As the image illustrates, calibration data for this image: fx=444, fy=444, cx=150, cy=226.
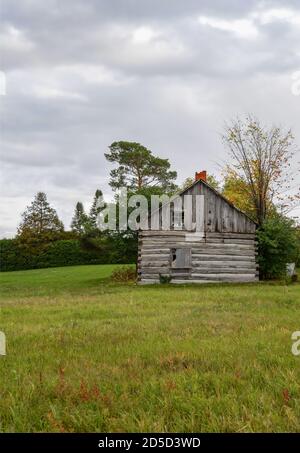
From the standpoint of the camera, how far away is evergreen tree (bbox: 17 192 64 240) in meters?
58.8

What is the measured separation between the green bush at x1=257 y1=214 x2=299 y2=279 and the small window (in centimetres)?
458

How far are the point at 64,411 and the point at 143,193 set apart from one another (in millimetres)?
27900

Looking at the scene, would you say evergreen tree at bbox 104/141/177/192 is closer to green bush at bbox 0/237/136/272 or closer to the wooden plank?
green bush at bbox 0/237/136/272

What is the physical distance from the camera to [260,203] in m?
33.4

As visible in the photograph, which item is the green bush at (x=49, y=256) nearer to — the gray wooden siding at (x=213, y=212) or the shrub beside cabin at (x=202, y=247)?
the shrub beside cabin at (x=202, y=247)

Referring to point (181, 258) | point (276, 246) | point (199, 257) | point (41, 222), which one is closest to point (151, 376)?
point (199, 257)

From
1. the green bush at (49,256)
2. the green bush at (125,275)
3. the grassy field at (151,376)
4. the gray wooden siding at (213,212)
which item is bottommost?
the green bush at (125,275)

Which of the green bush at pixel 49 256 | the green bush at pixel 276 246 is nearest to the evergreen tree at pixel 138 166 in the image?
the green bush at pixel 49 256

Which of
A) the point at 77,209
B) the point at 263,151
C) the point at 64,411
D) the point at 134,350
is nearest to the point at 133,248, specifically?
the point at 263,151

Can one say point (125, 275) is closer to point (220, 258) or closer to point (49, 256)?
point (220, 258)

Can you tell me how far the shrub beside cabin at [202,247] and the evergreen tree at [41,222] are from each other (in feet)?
111

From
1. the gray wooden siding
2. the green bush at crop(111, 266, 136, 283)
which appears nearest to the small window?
the gray wooden siding

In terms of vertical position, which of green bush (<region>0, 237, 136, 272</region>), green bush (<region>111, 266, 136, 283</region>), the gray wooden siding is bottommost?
green bush (<region>111, 266, 136, 283</region>)

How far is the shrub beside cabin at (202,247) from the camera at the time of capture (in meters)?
26.9
